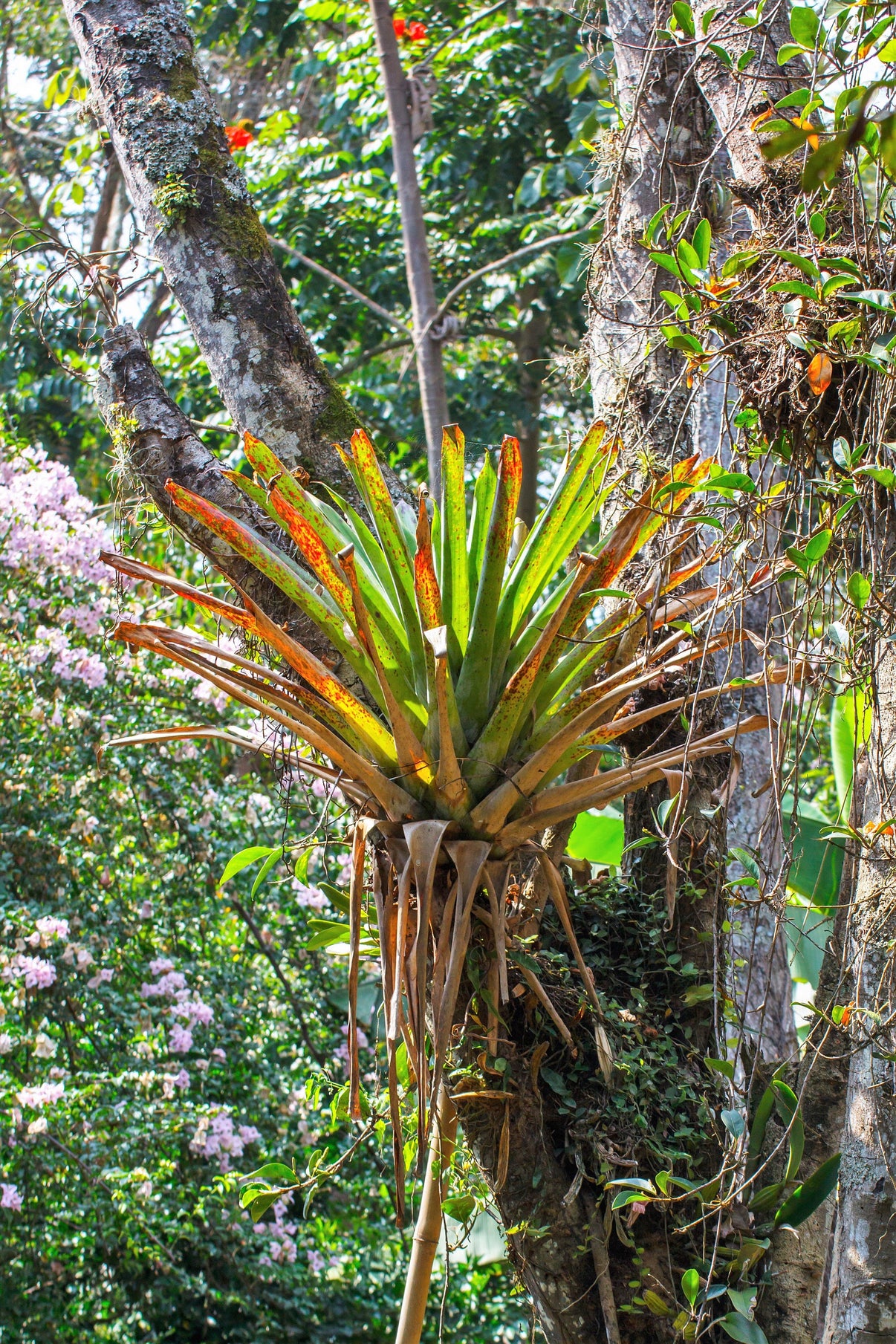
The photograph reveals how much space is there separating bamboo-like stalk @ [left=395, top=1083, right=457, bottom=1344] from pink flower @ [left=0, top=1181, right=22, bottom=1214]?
7.39ft

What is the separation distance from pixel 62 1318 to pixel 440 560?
3370 millimetres

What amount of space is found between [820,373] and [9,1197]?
137 inches

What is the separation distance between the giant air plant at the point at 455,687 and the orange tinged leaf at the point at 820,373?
230 millimetres

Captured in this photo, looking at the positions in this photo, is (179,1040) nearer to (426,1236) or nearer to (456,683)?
(426,1236)

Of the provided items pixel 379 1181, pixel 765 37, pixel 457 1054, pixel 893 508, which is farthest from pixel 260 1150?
pixel 765 37

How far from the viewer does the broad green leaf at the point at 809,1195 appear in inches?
60.8

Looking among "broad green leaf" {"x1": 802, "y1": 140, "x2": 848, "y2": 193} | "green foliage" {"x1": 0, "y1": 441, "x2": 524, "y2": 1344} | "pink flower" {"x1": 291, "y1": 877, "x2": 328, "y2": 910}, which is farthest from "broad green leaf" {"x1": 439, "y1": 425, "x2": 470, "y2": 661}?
"pink flower" {"x1": 291, "y1": 877, "x2": 328, "y2": 910}

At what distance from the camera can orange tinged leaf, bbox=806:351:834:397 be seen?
4.85 feet

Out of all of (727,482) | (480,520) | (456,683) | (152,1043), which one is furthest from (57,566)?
(727,482)

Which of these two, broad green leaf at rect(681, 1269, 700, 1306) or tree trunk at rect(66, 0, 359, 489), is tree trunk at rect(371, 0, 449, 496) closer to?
tree trunk at rect(66, 0, 359, 489)

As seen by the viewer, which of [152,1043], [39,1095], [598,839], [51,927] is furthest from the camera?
[152,1043]

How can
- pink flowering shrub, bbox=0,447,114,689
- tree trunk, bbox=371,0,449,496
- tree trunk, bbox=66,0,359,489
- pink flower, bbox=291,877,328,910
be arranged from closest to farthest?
1. tree trunk, bbox=66,0,359,489
2. tree trunk, bbox=371,0,449,496
3. pink flowering shrub, bbox=0,447,114,689
4. pink flower, bbox=291,877,328,910

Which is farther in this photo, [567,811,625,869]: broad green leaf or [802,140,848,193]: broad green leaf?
[567,811,625,869]: broad green leaf

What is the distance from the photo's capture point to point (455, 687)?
1.67 meters
